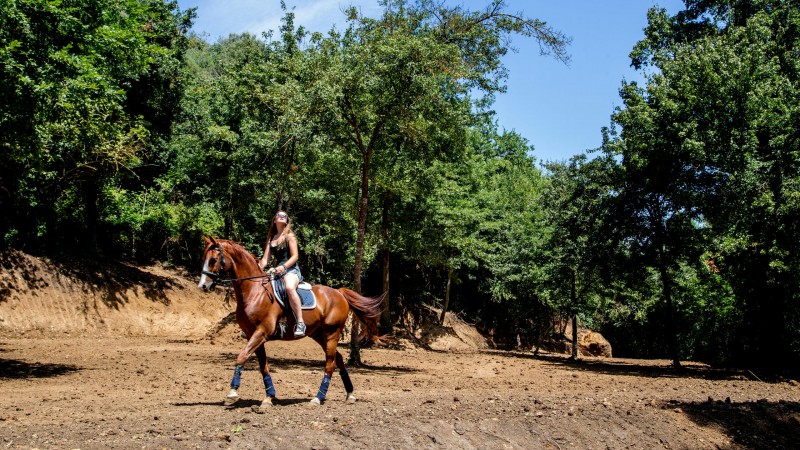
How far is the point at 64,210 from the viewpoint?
89.0ft

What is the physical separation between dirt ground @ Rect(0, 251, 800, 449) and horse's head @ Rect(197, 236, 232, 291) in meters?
2.01

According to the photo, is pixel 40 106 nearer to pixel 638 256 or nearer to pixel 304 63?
pixel 304 63

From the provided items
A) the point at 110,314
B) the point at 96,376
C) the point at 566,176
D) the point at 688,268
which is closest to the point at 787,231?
the point at 688,268

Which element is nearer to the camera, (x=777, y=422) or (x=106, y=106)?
(x=777, y=422)

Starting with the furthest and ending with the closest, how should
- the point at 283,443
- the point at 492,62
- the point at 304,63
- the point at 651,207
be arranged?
the point at 492,62 < the point at 651,207 < the point at 304,63 < the point at 283,443

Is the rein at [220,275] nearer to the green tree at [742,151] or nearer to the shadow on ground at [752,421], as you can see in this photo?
the shadow on ground at [752,421]

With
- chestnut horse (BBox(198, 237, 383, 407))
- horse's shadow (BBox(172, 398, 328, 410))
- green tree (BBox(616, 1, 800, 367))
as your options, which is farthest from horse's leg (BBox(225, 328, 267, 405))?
green tree (BBox(616, 1, 800, 367))

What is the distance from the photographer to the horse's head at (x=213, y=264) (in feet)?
30.8

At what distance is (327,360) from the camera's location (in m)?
10.6

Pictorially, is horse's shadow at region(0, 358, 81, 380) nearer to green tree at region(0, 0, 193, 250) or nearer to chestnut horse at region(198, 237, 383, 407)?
green tree at region(0, 0, 193, 250)

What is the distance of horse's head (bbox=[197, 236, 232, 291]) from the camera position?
9375mm

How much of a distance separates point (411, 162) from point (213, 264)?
38.8 feet

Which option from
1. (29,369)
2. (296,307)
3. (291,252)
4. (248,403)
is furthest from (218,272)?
(29,369)

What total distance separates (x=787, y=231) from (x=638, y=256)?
5156 millimetres
